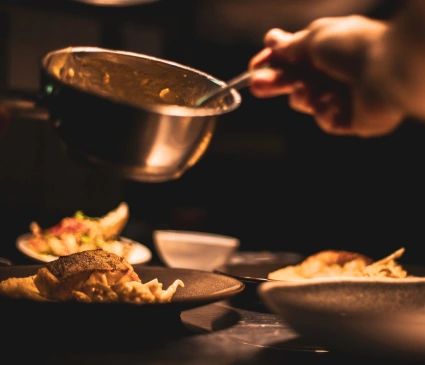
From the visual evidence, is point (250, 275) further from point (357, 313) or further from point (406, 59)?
point (406, 59)

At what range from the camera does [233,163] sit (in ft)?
16.0

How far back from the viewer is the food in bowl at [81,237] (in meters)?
2.15

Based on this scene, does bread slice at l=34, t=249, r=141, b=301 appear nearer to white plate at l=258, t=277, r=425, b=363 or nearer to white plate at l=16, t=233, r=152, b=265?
white plate at l=258, t=277, r=425, b=363

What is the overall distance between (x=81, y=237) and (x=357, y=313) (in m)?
1.50

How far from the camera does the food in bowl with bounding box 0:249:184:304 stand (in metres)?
1.17

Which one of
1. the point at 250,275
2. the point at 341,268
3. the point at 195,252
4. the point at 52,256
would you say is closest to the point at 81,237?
the point at 52,256

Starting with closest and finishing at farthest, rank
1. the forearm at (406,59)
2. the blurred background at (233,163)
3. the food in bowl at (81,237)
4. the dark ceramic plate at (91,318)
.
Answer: the forearm at (406,59), the dark ceramic plate at (91,318), the food in bowl at (81,237), the blurred background at (233,163)

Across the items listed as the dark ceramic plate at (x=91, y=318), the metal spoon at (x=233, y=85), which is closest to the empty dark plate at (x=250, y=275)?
the dark ceramic plate at (x=91, y=318)

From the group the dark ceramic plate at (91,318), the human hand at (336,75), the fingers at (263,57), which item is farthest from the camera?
the fingers at (263,57)

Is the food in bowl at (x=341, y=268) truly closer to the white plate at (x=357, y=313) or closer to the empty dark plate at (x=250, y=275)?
the empty dark plate at (x=250, y=275)

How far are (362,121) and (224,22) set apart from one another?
11.8 feet

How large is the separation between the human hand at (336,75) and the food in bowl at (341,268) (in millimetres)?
430

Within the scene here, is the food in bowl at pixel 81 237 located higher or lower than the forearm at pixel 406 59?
lower

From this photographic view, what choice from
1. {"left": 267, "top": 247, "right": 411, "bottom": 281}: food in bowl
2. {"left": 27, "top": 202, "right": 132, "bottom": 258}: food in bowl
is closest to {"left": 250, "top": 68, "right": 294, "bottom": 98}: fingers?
{"left": 267, "top": 247, "right": 411, "bottom": 281}: food in bowl
